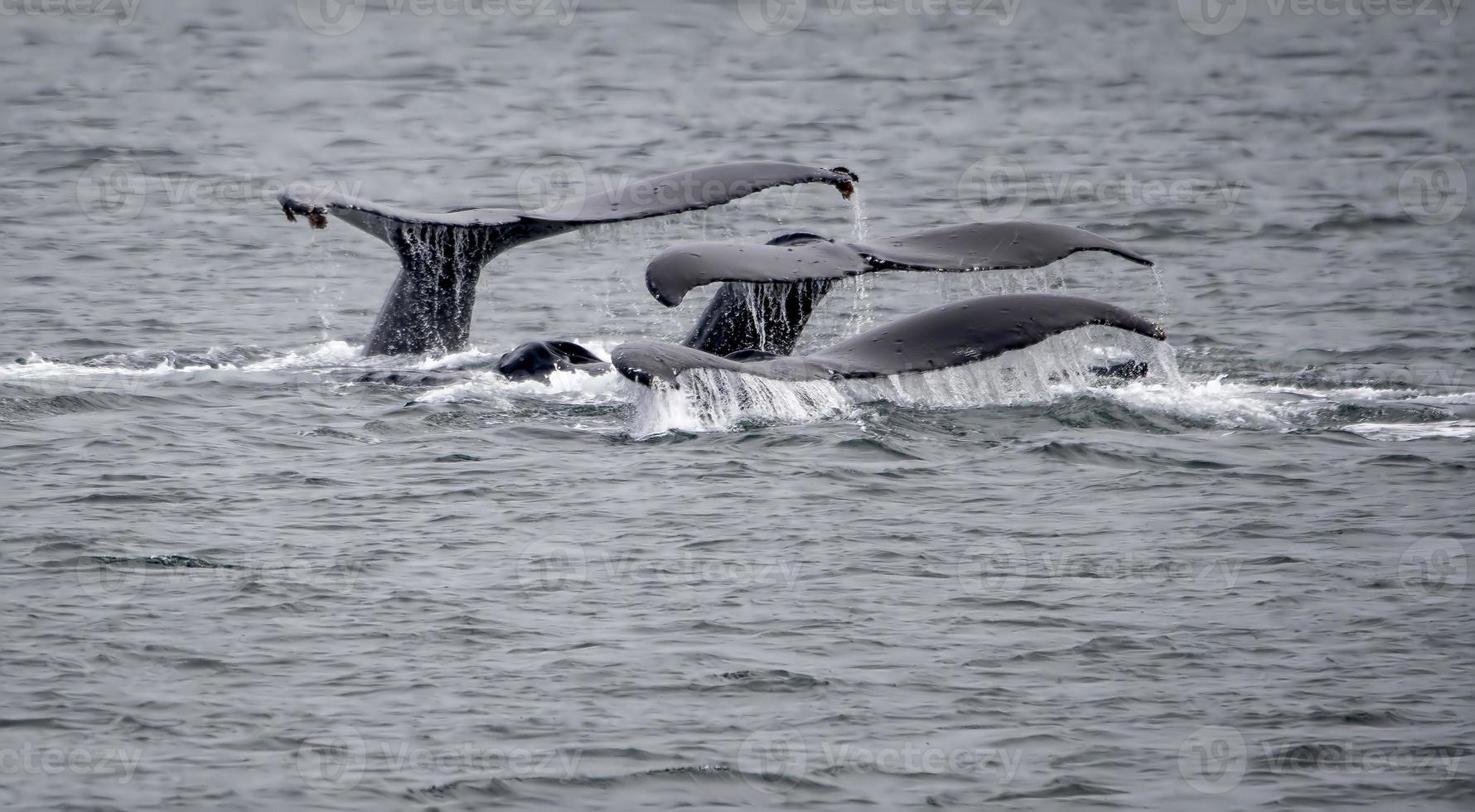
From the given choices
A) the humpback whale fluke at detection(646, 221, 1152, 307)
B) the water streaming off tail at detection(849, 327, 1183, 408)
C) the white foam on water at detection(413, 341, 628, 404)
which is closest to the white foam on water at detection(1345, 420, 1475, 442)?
the water streaming off tail at detection(849, 327, 1183, 408)

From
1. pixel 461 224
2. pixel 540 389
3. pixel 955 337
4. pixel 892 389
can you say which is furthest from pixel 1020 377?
pixel 461 224

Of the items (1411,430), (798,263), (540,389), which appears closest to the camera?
(798,263)

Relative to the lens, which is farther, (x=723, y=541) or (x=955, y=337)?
(x=955, y=337)

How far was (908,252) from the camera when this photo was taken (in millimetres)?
13016

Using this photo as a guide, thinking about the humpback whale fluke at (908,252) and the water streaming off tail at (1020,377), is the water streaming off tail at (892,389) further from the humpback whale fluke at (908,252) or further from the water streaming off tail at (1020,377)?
the humpback whale fluke at (908,252)

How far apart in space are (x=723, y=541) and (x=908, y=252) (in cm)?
245

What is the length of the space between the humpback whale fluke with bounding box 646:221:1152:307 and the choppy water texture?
→ 0.95ft

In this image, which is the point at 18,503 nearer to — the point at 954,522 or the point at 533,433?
the point at 533,433

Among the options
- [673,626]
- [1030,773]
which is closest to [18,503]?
[673,626]

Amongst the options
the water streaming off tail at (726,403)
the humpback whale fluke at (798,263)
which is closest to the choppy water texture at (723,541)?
the water streaming off tail at (726,403)

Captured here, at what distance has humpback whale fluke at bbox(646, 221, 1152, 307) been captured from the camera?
12.4 m

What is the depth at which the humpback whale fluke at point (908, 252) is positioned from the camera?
40.7 feet

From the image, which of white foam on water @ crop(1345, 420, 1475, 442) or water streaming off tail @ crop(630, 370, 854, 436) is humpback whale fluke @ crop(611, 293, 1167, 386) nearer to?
water streaming off tail @ crop(630, 370, 854, 436)

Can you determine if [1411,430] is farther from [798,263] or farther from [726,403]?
[726,403]
